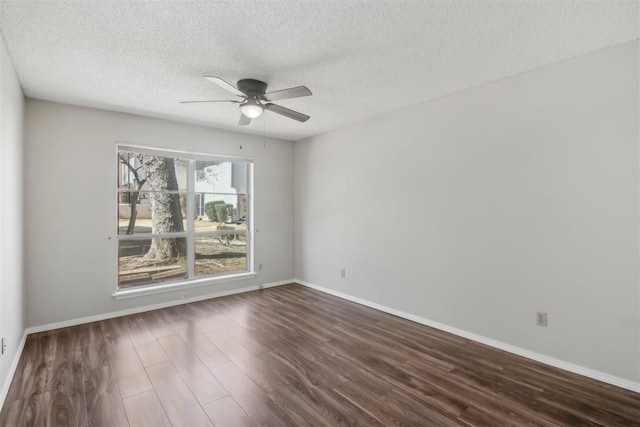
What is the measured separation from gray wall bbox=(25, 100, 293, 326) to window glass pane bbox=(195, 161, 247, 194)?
47cm

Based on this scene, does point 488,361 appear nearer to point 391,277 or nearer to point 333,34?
point 391,277

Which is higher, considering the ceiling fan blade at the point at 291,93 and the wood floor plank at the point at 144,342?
the ceiling fan blade at the point at 291,93

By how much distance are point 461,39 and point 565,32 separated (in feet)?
2.35

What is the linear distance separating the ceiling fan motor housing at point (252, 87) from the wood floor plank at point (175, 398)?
8.34 ft

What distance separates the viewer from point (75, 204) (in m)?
3.57

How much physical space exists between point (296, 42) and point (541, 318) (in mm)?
3111

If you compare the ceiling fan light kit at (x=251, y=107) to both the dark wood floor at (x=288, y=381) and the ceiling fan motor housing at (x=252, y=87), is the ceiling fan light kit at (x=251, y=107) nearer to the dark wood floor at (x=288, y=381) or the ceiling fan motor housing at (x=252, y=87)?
the ceiling fan motor housing at (x=252, y=87)

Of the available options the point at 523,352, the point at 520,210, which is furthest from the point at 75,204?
the point at 523,352

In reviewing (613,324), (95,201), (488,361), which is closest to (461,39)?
(613,324)

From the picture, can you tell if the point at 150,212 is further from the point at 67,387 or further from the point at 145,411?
the point at 145,411

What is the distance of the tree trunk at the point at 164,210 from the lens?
4363 mm

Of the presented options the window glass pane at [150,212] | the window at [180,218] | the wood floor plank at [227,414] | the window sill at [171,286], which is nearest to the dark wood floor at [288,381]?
the wood floor plank at [227,414]

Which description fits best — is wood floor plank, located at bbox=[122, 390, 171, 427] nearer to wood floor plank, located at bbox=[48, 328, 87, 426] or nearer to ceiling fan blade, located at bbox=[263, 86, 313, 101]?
wood floor plank, located at bbox=[48, 328, 87, 426]

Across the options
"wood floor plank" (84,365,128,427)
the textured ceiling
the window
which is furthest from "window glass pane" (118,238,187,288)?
the textured ceiling
